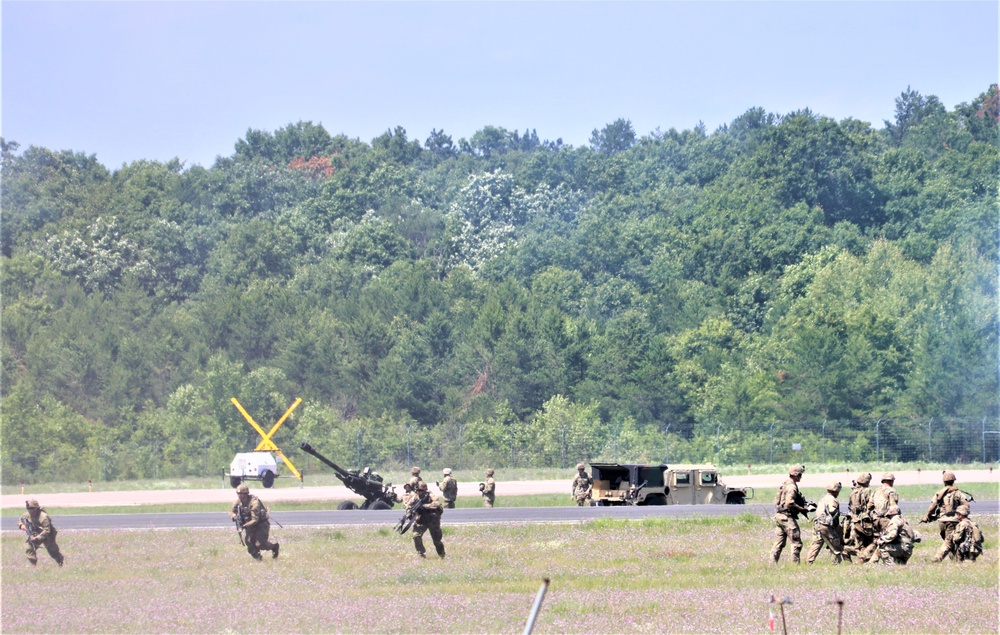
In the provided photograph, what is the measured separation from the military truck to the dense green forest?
24.4 m

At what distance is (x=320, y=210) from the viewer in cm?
12950

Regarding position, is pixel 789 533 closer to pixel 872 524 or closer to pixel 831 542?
pixel 831 542

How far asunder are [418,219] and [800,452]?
2442 inches

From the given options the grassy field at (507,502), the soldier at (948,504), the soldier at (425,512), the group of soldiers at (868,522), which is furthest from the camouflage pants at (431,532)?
the grassy field at (507,502)

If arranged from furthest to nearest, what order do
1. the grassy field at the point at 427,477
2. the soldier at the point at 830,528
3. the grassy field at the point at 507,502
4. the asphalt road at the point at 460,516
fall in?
the grassy field at the point at 427,477
the grassy field at the point at 507,502
the asphalt road at the point at 460,516
the soldier at the point at 830,528

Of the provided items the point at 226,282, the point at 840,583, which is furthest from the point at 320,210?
the point at 840,583

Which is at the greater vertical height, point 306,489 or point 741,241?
point 741,241

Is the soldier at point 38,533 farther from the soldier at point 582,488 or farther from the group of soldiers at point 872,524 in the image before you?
the soldier at point 582,488

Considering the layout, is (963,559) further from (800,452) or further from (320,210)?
(320,210)

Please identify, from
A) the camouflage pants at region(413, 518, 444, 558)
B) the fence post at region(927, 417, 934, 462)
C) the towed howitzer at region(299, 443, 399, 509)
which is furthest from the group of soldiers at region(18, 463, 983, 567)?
the fence post at region(927, 417, 934, 462)

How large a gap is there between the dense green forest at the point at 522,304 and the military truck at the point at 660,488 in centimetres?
2438

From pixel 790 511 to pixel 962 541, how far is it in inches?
122

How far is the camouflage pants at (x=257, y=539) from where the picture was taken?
26.0 meters

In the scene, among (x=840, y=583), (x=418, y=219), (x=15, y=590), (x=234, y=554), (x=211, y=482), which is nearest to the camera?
(x=840, y=583)
